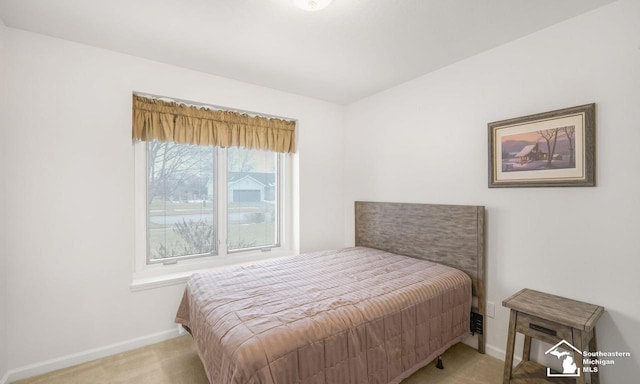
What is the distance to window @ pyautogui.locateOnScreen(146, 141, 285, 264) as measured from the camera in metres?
2.68

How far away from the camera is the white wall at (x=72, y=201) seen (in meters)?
1.96

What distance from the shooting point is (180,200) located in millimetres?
2793

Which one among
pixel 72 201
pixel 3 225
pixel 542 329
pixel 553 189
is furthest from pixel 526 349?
pixel 3 225

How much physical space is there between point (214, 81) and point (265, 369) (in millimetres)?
2577

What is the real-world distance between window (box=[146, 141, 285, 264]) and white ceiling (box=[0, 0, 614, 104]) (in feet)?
2.97

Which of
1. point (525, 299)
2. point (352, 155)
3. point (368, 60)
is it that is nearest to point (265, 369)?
point (525, 299)

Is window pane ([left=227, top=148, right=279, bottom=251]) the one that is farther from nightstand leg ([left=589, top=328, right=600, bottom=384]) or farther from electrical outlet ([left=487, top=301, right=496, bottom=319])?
nightstand leg ([left=589, top=328, right=600, bottom=384])

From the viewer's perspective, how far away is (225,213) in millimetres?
3006

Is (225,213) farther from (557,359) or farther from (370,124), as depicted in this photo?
(557,359)

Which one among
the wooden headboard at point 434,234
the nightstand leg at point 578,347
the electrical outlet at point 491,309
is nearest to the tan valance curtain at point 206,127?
the wooden headboard at point 434,234

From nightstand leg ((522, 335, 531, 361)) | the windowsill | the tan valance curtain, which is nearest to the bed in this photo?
nightstand leg ((522, 335, 531, 361))

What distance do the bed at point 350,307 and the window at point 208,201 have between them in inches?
28.7

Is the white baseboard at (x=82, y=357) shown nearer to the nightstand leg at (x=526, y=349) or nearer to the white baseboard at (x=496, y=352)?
the white baseboard at (x=496, y=352)

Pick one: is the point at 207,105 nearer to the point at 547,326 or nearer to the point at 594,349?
the point at 547,326
